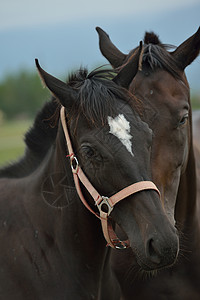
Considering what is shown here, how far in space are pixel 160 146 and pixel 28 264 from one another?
146 centimetres

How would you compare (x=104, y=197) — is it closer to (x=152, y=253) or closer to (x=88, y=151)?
(x=88, y=151)

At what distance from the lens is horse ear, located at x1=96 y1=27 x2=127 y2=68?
3.94 m

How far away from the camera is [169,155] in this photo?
11.1 ft

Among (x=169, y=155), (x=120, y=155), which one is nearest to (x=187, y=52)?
(x=169, y=155)

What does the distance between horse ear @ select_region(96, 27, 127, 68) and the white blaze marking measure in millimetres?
1278

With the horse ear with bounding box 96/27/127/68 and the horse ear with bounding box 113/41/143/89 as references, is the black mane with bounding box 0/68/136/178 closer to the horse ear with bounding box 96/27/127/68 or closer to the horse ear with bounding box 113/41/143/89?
the horse ear with bounding box 113/41/143/89

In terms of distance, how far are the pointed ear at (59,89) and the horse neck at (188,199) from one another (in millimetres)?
1421

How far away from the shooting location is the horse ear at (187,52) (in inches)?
145

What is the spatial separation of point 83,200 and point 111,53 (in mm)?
1691

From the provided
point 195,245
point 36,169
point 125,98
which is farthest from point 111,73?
point 195,245

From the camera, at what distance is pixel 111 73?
322cm

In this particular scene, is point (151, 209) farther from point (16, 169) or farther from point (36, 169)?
point (16, 169)

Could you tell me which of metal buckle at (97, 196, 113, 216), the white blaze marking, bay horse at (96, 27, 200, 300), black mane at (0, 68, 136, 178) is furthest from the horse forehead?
metal buckle at (97, 196, 113, 216)

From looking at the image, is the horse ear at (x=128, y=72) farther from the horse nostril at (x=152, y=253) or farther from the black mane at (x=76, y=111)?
the horse nostril at (x=152, y=253)
